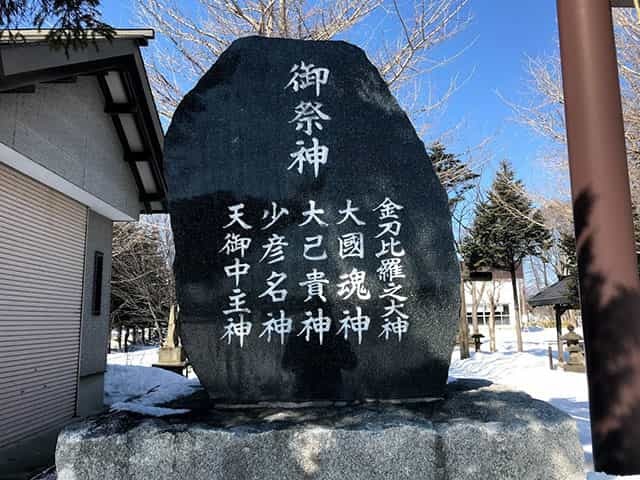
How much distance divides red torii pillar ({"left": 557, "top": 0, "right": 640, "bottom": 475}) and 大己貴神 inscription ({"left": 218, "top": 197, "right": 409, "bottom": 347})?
4.24 feet

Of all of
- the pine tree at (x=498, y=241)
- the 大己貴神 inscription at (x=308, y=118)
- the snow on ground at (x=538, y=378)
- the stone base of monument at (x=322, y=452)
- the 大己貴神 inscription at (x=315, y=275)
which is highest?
the pine tree at (x=498, y=241)

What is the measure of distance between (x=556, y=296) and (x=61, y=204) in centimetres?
1572

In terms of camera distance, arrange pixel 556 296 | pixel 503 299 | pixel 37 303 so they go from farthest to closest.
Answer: pixel 503 299, pixel 556 296, pixel 37 303

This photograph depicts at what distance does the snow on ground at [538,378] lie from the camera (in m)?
7.38

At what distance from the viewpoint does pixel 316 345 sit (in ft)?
12.5

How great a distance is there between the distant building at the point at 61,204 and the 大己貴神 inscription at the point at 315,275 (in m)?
3.16

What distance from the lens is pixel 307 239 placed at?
3941 millimetres

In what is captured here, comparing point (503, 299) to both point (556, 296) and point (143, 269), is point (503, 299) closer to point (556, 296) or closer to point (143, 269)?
point (556, 296)

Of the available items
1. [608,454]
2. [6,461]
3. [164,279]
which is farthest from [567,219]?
[164,279]

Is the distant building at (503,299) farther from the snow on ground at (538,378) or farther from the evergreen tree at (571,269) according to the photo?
the snow on ground at (538,378)

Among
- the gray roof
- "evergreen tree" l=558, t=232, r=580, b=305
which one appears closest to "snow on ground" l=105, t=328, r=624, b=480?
the gray roof

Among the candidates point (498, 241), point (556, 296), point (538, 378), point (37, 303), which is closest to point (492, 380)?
point (538, 378)

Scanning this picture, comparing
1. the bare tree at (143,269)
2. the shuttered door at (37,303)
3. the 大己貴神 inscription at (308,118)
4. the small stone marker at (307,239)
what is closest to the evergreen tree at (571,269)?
the small stone marker at (307,239)

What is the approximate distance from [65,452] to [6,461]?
400cm
